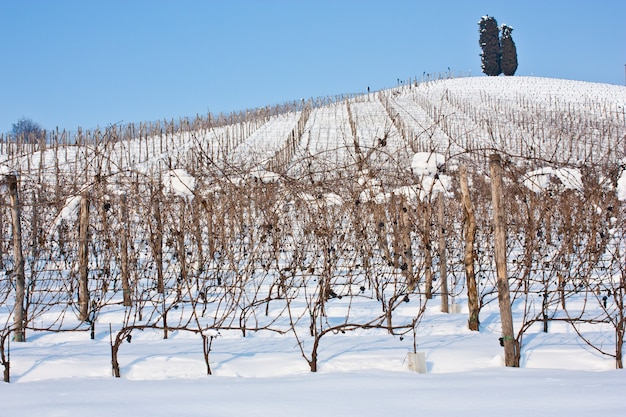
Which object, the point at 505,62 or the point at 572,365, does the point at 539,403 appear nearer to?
the point at 572,365

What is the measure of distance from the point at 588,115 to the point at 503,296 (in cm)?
2916

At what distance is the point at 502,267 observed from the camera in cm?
312

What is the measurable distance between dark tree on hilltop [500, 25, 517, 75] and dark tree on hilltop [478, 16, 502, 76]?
18.6 inches

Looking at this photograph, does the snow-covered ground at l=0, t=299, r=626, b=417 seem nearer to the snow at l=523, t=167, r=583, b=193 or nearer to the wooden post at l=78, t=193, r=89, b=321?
the wooden post at l=78, t=193, r=89, b=321

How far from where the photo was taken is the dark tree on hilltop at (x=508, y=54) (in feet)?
159

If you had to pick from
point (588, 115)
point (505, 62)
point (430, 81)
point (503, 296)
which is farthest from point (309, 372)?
point (505, 62)

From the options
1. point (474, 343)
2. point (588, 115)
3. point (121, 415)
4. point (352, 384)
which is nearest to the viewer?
point (121, 415)

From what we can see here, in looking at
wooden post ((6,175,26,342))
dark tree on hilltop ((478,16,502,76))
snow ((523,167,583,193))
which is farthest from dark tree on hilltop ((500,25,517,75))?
wooden post ((6,175,26,342))

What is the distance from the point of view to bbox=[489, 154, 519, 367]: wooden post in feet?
10.2

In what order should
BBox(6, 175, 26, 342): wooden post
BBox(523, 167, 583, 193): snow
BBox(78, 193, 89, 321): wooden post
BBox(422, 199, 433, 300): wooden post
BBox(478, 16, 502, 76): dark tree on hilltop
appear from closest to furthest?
BBox(523, 167, 583, 193): snow
BBox(6, 175, 26, 342): wooden post
BBox(422, 199, 433, 300): wooden post
BBox(78, 193, 89, 321): wooden post
BBox(478, 16, 502, 76): dark tree on hilltop

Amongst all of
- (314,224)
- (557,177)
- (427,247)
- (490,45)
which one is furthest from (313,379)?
(490,45)

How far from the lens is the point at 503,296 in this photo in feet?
10.1

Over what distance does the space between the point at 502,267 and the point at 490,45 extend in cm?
4968

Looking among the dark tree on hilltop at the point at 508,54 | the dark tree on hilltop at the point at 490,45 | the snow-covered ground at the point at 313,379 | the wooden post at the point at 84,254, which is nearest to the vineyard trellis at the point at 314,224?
the wooden post at the point at 84,254
